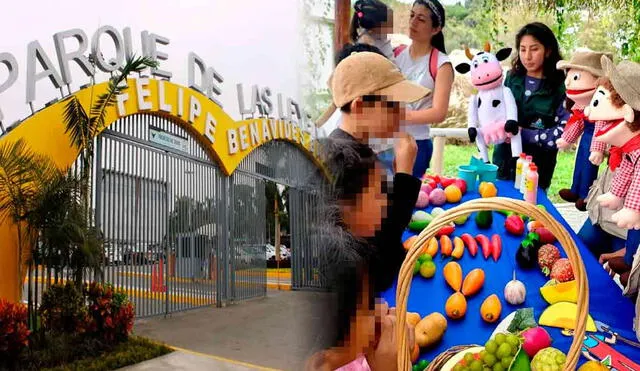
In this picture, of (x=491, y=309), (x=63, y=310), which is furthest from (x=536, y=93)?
(x=63, y=310)

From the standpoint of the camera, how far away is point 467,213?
70cm

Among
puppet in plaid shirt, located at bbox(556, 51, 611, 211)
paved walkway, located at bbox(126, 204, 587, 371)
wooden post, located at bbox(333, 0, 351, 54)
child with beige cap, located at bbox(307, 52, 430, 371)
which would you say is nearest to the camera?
child with beige cap, located at bbox(307, 52, 430, 371)

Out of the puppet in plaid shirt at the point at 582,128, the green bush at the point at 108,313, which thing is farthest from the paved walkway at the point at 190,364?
the puppet in plaid shirt at the point at 582,128

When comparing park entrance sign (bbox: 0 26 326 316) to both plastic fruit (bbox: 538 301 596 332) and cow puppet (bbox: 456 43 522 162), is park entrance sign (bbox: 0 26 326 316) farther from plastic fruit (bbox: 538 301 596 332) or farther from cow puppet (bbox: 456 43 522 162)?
plastic fruit (bbox: 538 301 596 332)

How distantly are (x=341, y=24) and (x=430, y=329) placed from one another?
1.40 ft

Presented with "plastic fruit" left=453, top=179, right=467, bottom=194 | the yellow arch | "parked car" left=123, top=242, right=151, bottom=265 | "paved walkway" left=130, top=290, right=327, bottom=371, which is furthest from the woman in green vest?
"parked car" left=123, top=242, right=151, bottom=265

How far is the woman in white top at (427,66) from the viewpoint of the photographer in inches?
33.0

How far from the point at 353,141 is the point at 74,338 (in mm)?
2716

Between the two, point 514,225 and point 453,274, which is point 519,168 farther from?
point 453,274

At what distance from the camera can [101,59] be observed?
3.03 metres

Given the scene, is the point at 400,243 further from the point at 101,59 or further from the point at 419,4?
the point at 101,59

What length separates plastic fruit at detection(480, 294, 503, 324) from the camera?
2.88 ft

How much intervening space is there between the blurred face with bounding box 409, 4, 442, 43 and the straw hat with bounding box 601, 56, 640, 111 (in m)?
0.29

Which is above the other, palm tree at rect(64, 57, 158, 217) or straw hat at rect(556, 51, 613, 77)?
palm tree at rect(64, 57, 158, 217)
